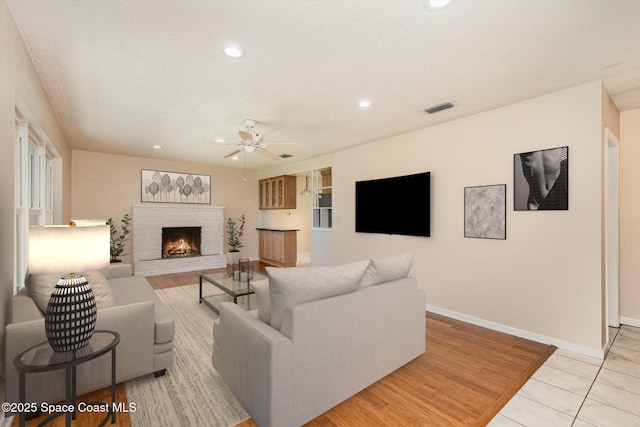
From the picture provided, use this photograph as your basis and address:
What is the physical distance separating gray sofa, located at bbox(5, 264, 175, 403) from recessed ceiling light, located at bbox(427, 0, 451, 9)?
2839mm

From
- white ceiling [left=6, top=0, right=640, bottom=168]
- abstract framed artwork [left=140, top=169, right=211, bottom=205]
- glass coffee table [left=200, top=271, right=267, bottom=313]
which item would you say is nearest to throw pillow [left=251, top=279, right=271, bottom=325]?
glass coffee table [left=200, top=271, right=267, bottom=313]

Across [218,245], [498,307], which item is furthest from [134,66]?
[218,245]

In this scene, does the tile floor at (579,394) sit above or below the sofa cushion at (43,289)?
below

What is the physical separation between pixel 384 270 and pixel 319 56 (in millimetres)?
1840

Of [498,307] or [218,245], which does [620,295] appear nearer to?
[498,307]

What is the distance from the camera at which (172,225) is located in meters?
7.12

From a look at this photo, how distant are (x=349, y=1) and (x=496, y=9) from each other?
943mm

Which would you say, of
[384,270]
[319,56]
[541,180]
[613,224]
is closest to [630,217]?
[613,224]

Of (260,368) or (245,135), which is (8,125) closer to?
(245,135)

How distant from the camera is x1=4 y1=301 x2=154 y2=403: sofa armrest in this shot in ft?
5.85

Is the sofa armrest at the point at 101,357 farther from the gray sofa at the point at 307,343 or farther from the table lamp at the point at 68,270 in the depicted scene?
the gray sofa at the point at 307,343

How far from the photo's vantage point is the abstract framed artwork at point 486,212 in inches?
136

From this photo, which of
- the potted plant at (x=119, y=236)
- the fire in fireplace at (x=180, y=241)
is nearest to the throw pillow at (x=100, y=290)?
the potted plant at (x=119, y=236)

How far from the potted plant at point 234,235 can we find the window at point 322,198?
268cm
